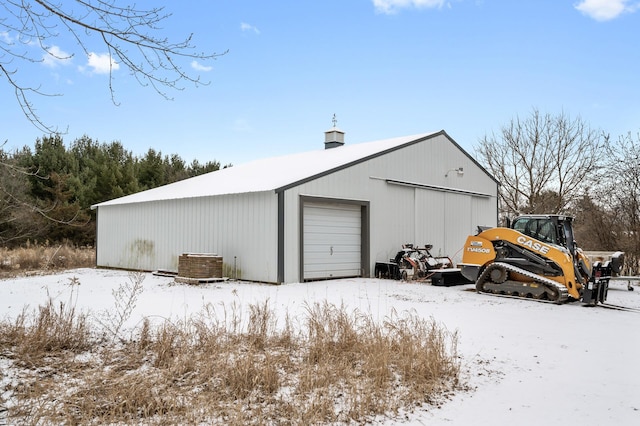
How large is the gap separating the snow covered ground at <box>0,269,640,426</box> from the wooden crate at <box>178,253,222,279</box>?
0.44m

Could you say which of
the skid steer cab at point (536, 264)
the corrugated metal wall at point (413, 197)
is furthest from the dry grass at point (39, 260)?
the skid steer cab at point (536, 264)

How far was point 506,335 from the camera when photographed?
7.46 meters

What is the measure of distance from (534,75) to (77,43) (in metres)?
14.9

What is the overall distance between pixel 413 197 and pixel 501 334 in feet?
33.1

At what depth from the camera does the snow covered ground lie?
4457mm

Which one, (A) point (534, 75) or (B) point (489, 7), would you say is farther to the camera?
(A) point (534, 75)

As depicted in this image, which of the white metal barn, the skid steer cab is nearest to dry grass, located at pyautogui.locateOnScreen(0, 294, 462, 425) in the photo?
the skid steer cab

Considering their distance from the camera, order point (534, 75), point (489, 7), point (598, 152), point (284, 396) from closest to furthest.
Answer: point (284, 396) < point (489, 7) < point (534, 75) < point (598, 152)

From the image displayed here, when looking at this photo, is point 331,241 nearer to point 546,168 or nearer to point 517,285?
point 517,285

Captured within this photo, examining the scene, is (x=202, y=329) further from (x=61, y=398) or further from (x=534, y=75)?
(x=534, y=75)

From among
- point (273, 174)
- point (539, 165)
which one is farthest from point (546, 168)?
point (273, 174)

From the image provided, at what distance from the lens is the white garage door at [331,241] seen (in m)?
14.2

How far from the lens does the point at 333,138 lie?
21.8 metres

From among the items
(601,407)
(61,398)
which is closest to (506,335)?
(601,407)
